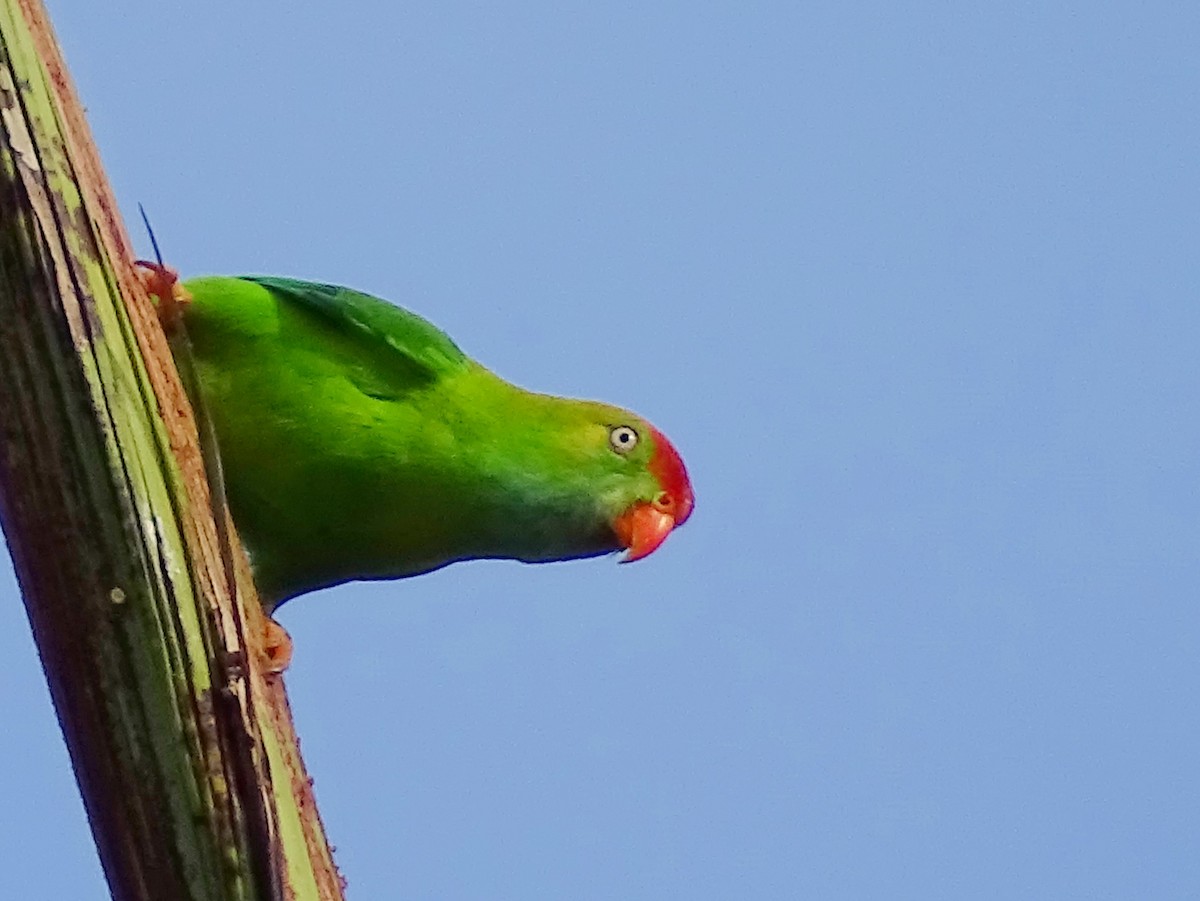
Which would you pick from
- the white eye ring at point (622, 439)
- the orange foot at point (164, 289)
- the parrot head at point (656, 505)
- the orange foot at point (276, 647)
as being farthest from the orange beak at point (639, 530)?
the orange foot at point (164, 289)

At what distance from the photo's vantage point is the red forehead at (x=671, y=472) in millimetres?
3931

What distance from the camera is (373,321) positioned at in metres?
3.45

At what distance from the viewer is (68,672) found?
78.4 inches

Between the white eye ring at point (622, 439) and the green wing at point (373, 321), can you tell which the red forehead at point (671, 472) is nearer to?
the white eye ring at point (622, 439)

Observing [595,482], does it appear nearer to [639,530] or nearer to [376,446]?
[639,530]

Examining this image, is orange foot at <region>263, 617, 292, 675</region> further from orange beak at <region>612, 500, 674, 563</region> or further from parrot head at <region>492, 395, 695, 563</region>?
orange beak at <region>612, 500, 674, 563</region>

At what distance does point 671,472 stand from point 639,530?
0.20m

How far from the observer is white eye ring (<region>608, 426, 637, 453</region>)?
3824 millimetres

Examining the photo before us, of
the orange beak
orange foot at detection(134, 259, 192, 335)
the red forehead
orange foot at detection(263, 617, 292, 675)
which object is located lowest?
orange foot at detection(263, 617, 292, 675)

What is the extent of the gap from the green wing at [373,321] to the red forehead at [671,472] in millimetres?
710

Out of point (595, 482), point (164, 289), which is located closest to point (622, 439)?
point (595, 482)

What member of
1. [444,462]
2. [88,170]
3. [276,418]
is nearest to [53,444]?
[88,170]

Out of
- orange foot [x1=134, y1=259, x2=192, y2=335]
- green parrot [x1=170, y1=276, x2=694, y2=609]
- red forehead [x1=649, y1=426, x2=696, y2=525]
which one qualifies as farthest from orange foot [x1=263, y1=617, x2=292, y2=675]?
red forehead [x1=649, y1=426, x2=696, y2=525]

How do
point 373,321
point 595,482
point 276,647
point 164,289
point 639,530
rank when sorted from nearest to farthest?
point 276,647 < point 164,289 < point 373,321 < point 595,482 < point 639,530
